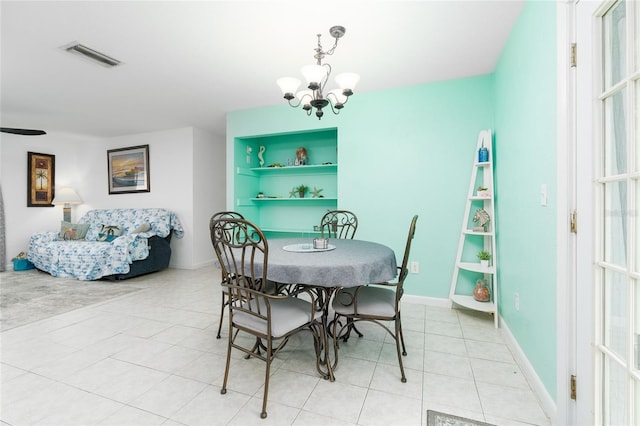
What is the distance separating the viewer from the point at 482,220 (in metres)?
2.78

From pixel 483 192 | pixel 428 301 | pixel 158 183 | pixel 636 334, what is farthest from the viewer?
pixel 158 183

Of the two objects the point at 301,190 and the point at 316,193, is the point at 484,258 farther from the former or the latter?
the point at 301,190

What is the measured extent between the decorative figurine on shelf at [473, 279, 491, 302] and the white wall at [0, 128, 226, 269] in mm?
4371

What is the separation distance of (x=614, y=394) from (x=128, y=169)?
6.71 metres

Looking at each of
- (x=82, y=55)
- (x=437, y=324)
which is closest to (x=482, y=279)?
(x=437, y=324)

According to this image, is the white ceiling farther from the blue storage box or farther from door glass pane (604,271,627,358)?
the blue storage box

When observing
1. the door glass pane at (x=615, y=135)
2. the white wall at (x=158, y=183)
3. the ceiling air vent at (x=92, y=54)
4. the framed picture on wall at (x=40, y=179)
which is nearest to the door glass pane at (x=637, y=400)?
the door glass pane at (x=615, y=135)

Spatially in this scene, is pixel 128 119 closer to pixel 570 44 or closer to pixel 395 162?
pixel 395 162

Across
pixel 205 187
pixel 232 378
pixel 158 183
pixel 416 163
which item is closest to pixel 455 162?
pixel 416 163

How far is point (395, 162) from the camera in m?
3.23

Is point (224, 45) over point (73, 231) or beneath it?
over

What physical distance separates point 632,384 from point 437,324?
171 centimetres

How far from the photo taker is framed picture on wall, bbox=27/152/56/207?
17.3 ft

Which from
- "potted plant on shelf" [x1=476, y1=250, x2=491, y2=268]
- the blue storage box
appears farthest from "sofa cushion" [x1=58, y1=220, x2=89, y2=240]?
"potted plant on shelf" [x1=476, y1=250, x2=491, y2=268]
